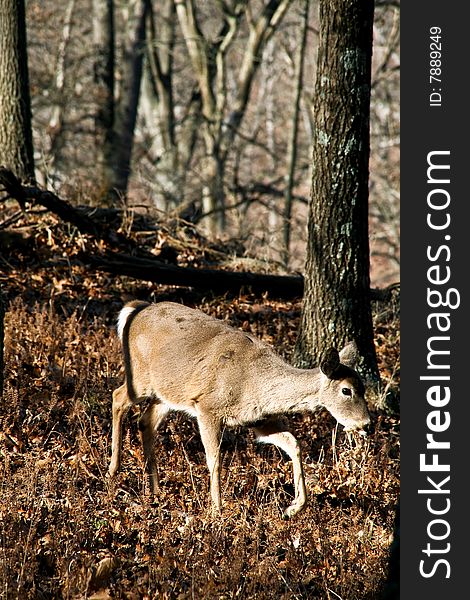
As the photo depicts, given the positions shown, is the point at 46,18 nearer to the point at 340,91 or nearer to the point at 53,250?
the point at 53,250

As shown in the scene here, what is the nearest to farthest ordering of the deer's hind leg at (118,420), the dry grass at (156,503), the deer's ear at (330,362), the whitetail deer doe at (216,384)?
the dry grass at (156,503), the deer's ear at (330,362), the whitetail deer doe at (216,384), the deer's hind leg at (118,420)

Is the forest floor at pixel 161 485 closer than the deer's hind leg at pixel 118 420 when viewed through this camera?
Yes

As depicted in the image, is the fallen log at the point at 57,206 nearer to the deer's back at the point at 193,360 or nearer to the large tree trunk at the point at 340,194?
the deer's back at the point at 193,360

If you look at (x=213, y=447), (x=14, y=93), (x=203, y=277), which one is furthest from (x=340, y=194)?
(x=14, y=93)

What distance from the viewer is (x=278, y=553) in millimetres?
6234

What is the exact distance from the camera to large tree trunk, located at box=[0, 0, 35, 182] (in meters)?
13.1

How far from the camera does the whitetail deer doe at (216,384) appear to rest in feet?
23.0

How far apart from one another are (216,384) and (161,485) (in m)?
0.93

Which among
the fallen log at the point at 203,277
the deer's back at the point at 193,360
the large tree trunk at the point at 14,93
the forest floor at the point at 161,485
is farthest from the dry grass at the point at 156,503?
the large tree trunk at the point at 14,93

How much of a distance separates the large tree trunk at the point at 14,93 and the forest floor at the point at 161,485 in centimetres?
235

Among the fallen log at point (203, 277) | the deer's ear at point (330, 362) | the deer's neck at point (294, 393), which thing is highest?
the fallen log at point (203, 277)

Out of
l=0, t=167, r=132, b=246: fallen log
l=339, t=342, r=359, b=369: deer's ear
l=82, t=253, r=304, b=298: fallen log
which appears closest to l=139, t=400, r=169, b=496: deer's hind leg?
l=339, t=342, r=359, b=369: deer's ear

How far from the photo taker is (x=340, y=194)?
28.7 ft

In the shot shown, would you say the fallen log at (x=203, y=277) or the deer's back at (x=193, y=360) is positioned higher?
the fallen log at (x=203, y=277)
